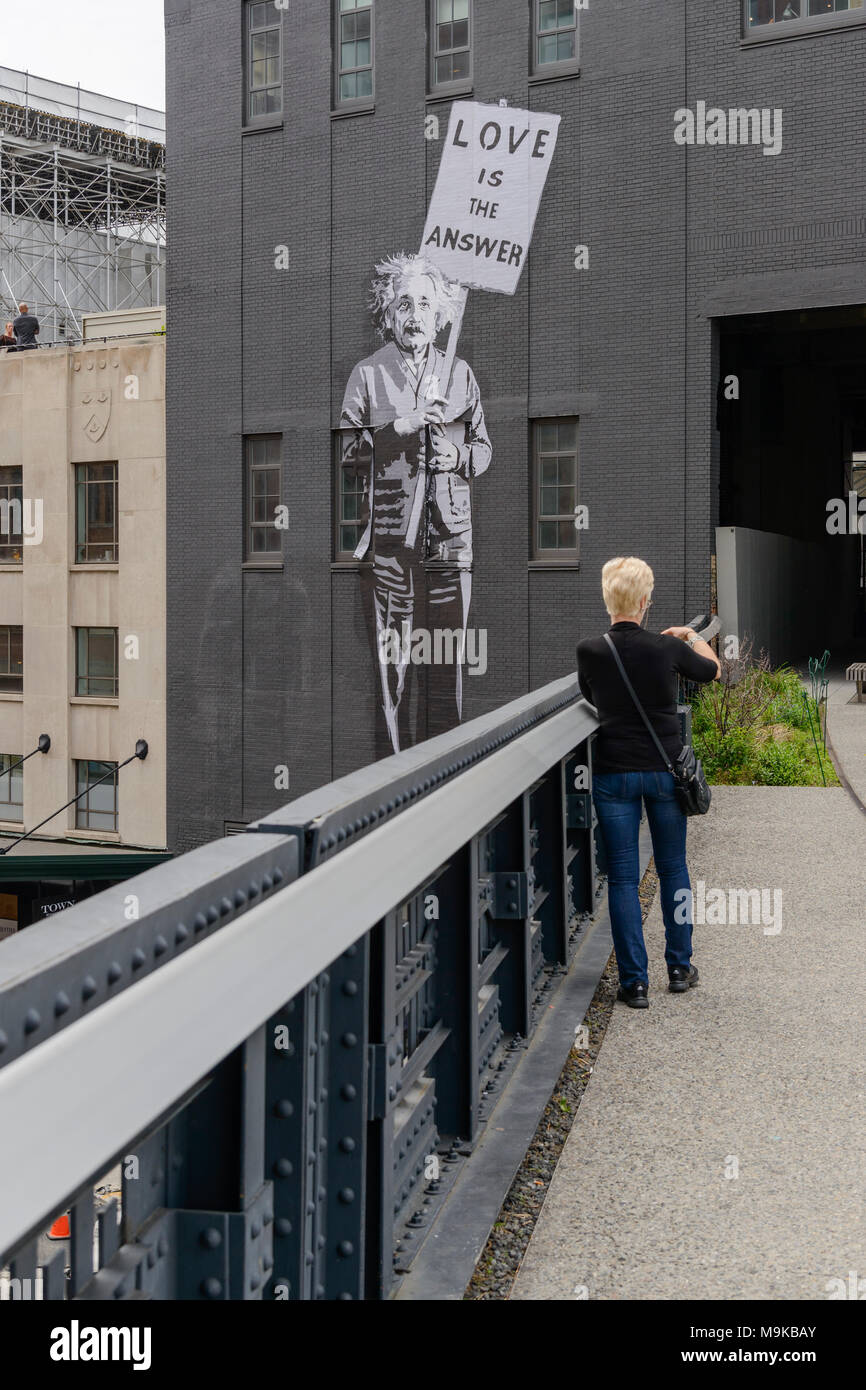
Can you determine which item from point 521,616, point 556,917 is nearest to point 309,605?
point 521,616

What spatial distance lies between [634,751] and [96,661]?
1047 inches

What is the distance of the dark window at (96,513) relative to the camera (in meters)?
30.7

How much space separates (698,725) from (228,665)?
48.6ft

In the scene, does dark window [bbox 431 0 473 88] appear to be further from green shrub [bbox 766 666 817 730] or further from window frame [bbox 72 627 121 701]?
window frame [bbox 72 627 121 701]

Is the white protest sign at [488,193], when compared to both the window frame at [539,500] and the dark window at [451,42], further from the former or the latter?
the window frame at [539,500]

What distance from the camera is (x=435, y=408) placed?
24.2 m

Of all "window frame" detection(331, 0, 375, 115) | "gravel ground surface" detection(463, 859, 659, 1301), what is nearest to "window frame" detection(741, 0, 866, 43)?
"window frame" detection(331, 0, 375, 115)

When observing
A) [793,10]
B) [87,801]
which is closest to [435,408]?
[793,10]

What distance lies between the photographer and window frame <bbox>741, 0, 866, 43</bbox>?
66.1ft

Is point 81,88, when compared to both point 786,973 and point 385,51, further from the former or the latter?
point 786,973

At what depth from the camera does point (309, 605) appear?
25781 millimetres

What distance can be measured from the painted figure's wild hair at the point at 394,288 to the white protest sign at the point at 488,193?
7.2 inches

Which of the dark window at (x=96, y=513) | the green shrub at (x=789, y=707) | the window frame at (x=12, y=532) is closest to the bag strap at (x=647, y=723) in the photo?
the green shrub at (x=789, y=707)

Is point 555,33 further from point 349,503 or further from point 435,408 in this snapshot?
point 349,503
